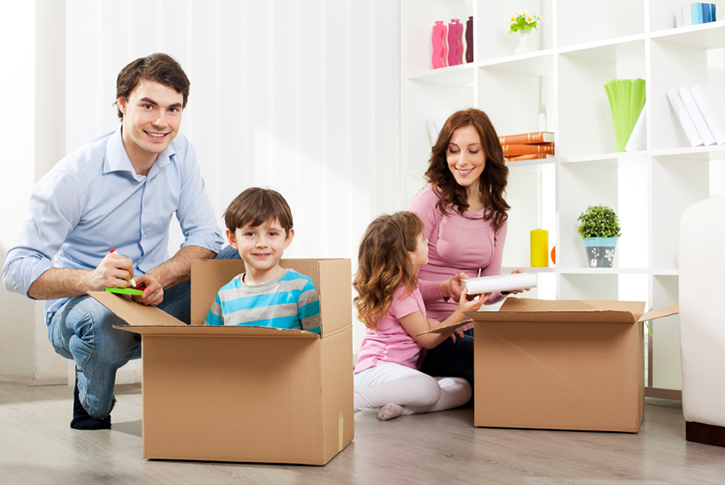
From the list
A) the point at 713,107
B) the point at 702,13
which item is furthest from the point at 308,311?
the point at 702,13

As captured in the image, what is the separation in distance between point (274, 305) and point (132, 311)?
314 mm

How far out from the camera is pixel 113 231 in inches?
72.1

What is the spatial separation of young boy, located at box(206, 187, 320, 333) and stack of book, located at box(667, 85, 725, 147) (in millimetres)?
1379

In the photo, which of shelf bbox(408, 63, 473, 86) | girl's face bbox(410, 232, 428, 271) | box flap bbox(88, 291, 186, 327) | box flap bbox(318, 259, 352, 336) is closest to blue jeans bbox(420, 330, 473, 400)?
girl's face bbox(410, 232, 428, 271)

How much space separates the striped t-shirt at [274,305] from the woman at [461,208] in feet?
2.10

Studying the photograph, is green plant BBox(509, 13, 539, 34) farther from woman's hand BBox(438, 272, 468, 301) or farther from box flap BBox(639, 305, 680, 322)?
box flap BBox(639, 305, 680, 322)

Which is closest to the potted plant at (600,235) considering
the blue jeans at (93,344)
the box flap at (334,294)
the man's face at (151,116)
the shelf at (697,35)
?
the shelf at (697,35)

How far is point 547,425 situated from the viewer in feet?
5.57

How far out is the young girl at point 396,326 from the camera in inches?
75.0

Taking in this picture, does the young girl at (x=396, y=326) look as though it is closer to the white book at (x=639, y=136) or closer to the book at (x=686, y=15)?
the white book at (x=639, y=136)

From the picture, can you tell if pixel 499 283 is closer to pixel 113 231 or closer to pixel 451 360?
pixel 451 360

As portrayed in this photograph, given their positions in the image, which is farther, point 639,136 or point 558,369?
point 639,136

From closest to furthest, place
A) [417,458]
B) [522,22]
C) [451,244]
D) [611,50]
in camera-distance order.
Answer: [417,458] < [451,244] < [611,50] < [522,22]

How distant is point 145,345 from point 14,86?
1615 mm
